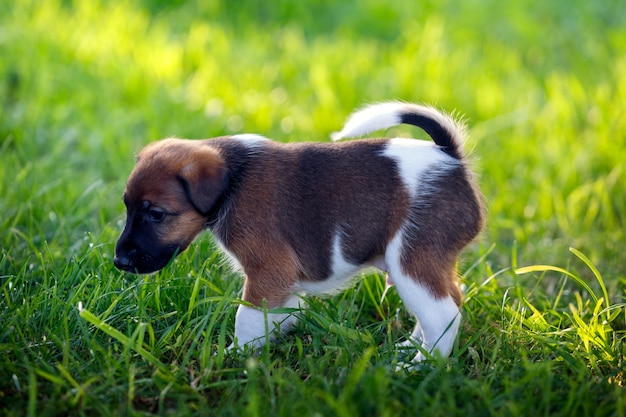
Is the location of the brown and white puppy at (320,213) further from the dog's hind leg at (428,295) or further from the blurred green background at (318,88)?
the blurred green background at (318,88)

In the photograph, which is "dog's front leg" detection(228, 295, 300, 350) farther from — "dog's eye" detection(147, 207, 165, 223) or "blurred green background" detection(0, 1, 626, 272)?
"blurred green background" detection(0, 1, 626, 272)

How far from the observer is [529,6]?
10414 millimetres

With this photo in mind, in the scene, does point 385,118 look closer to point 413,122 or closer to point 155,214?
point 413,122

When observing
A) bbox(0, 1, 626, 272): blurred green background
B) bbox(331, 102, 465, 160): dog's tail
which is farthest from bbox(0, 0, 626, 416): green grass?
bbox(331, 102, 465, 160): dog's tail

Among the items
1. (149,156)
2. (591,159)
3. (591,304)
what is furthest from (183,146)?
(591,159)

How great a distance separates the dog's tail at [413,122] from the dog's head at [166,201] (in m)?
0.75

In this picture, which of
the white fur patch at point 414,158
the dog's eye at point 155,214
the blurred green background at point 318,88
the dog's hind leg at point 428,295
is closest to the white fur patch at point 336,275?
the dog's hind leg at point 428,295

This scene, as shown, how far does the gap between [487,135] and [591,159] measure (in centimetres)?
106

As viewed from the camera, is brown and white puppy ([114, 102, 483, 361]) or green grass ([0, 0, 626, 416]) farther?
brown and white puppy ([114, 102, 483, 361])

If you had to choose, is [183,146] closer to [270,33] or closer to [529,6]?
[270,33]

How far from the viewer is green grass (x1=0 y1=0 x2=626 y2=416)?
11.1 ft

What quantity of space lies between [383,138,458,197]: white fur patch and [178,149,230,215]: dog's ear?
86 centimetres

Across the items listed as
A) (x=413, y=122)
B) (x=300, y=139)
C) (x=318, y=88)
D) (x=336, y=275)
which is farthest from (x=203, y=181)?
(x=318, y=88)

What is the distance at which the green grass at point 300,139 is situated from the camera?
339cm
